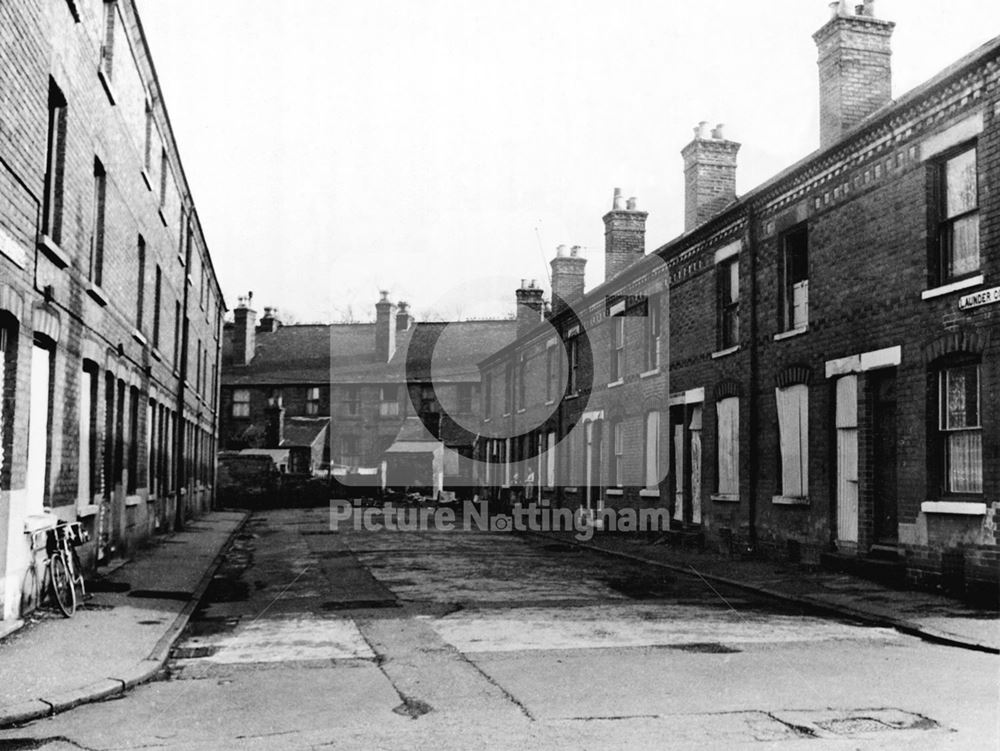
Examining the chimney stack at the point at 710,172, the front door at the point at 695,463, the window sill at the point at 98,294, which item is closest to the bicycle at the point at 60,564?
the window sill at the point at 98,294

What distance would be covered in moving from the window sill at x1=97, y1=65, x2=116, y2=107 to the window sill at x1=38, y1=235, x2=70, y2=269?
3.64 metres

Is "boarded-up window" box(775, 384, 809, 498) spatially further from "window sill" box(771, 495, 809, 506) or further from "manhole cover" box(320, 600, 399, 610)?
"manhole cover" box(320, 600, 399, 610)

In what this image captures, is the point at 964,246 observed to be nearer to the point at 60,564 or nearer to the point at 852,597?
the point at 852,597

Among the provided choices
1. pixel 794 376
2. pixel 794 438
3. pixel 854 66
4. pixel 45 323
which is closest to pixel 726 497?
pixel 794 438

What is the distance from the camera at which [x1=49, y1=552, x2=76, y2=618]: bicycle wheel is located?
11.0 meters

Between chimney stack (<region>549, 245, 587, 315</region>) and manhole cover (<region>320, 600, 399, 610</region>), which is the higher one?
chimney stack (<region>549, 245, 587, 315</region>)

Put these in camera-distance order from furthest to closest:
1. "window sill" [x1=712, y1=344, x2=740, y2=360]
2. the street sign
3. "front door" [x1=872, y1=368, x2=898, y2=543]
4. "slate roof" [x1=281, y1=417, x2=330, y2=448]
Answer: "slate roof" [x1=281, y1=417, x2=330, y2=448]
"window sill" [x1=712, y1=344, x2=740, y2=360]
"front door" [x1=872, y1=368, x2=898, y2=543]
the street sign

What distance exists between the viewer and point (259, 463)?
46.6 m

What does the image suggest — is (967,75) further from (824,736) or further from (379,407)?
(379,407)

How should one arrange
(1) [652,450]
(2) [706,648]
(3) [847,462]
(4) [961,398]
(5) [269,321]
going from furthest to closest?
(5) [269,321] → (1) [652,450] → (3) [847,462] → (4) [961,398] → (2) [706,648]

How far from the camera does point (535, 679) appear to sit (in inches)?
315

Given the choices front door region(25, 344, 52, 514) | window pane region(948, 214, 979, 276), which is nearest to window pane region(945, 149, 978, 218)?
window pane region(948, 214, 979, 276)

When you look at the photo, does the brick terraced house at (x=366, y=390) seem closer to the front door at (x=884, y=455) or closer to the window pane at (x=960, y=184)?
the front door at (x=884, y=455)

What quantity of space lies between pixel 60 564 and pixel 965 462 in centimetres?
1121
